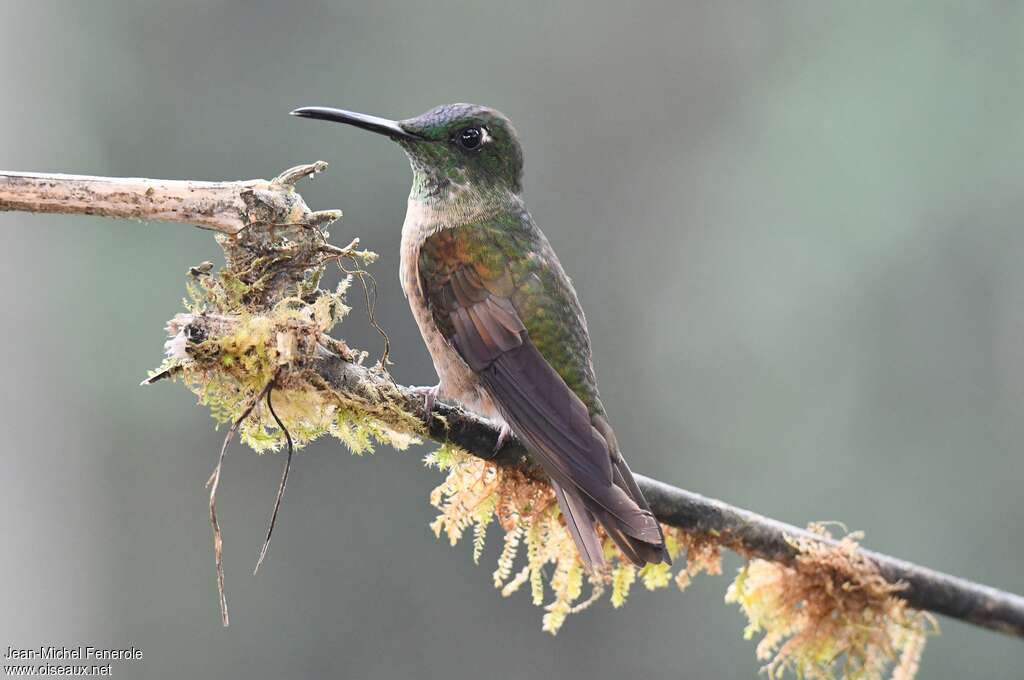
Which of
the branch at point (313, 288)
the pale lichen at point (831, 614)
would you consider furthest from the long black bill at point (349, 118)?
the pale lichen at point (831, 614)

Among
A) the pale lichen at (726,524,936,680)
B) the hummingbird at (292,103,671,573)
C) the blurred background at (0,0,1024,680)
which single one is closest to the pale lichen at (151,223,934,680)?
the pale lichen at (726,524,936,680)

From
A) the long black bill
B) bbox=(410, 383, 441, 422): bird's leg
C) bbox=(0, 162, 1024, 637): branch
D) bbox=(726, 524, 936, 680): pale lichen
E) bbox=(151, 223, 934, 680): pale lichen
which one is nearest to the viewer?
bbox=(0, 162, 1024, 637): branch

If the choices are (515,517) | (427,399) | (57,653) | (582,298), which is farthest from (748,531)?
(582,298)

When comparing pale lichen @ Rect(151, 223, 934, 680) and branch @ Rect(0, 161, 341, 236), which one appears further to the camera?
pale lichen @ Rect(151, 223, 934, 680)

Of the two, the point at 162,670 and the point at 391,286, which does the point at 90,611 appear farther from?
the point at 391,286

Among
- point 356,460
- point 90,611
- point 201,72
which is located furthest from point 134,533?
point 201,72

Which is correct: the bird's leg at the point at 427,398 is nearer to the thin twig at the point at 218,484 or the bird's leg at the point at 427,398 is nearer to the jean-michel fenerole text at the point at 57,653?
the thin twig at the point at 218,484

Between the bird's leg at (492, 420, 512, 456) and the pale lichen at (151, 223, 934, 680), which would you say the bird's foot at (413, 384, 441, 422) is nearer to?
the pale lichen at (151, 223, 934, 680)
